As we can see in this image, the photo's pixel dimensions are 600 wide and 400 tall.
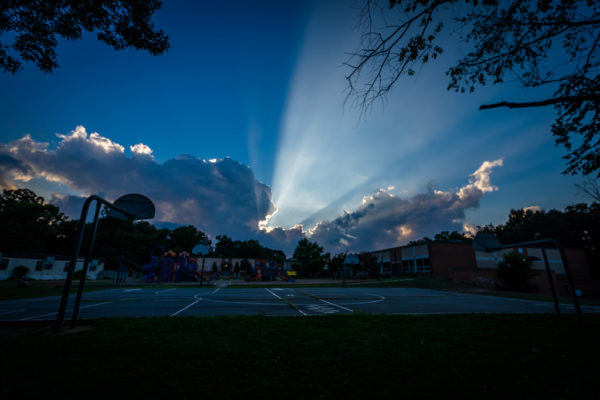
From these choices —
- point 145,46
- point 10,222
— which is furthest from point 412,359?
point 10,222

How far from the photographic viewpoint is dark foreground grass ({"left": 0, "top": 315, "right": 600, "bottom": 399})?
2.90 meters

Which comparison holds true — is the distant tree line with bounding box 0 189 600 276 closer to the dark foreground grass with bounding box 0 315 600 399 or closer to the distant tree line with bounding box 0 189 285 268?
the distant tree line with bounding box 0 189 285 268

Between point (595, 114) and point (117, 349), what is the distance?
1323 centimetres

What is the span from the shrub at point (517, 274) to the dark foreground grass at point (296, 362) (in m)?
30.4

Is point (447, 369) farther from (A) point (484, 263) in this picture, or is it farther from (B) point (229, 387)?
(A) point (484, 263)

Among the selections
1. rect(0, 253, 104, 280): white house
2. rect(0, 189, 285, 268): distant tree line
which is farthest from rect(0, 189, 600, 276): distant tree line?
rect(0, 253, 104, 280): white house

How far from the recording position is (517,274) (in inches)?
1172

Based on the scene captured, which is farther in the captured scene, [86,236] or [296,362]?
[86,236]

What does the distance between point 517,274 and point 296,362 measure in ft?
123

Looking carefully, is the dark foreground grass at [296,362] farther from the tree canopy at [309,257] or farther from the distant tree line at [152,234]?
the tree canopy at [309,257]

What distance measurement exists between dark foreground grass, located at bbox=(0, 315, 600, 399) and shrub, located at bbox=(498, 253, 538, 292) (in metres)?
30.4

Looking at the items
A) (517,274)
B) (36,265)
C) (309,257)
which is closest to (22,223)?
(36,265)

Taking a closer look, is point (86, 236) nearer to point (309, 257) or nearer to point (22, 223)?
point (22, 223)

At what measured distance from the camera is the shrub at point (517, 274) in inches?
1170
